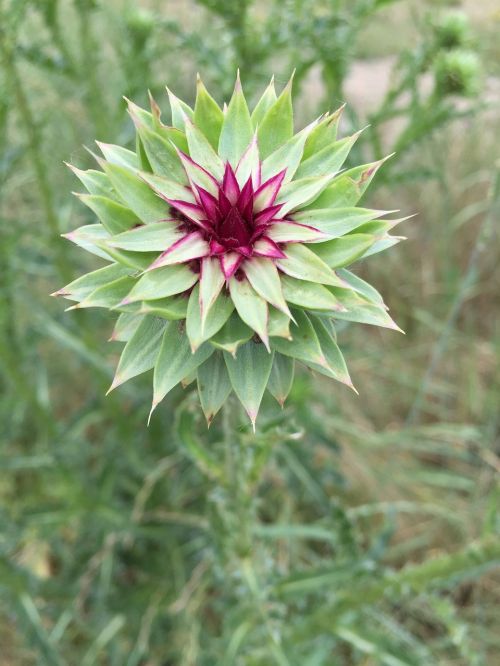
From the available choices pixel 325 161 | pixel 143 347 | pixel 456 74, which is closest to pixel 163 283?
pixel 143 347

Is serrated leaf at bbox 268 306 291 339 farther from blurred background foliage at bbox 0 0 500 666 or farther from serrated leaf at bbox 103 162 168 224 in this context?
blurred background foliage at bbox 0 0 500 666

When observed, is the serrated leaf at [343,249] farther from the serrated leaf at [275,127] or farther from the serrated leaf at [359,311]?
the serrated leaf at [275,127]

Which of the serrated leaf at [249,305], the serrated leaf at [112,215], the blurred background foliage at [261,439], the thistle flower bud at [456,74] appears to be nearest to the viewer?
the serrated leaf at [249,305]

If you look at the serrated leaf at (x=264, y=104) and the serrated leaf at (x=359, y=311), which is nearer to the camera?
the serrated leaf at (x=359, y=311)

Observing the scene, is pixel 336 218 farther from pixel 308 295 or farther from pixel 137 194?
pixel 137 194

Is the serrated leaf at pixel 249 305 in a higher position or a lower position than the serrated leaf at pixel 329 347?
higher

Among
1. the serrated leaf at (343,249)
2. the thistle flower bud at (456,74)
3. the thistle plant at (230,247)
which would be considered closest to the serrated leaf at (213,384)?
the thistle plant at (230,247)
